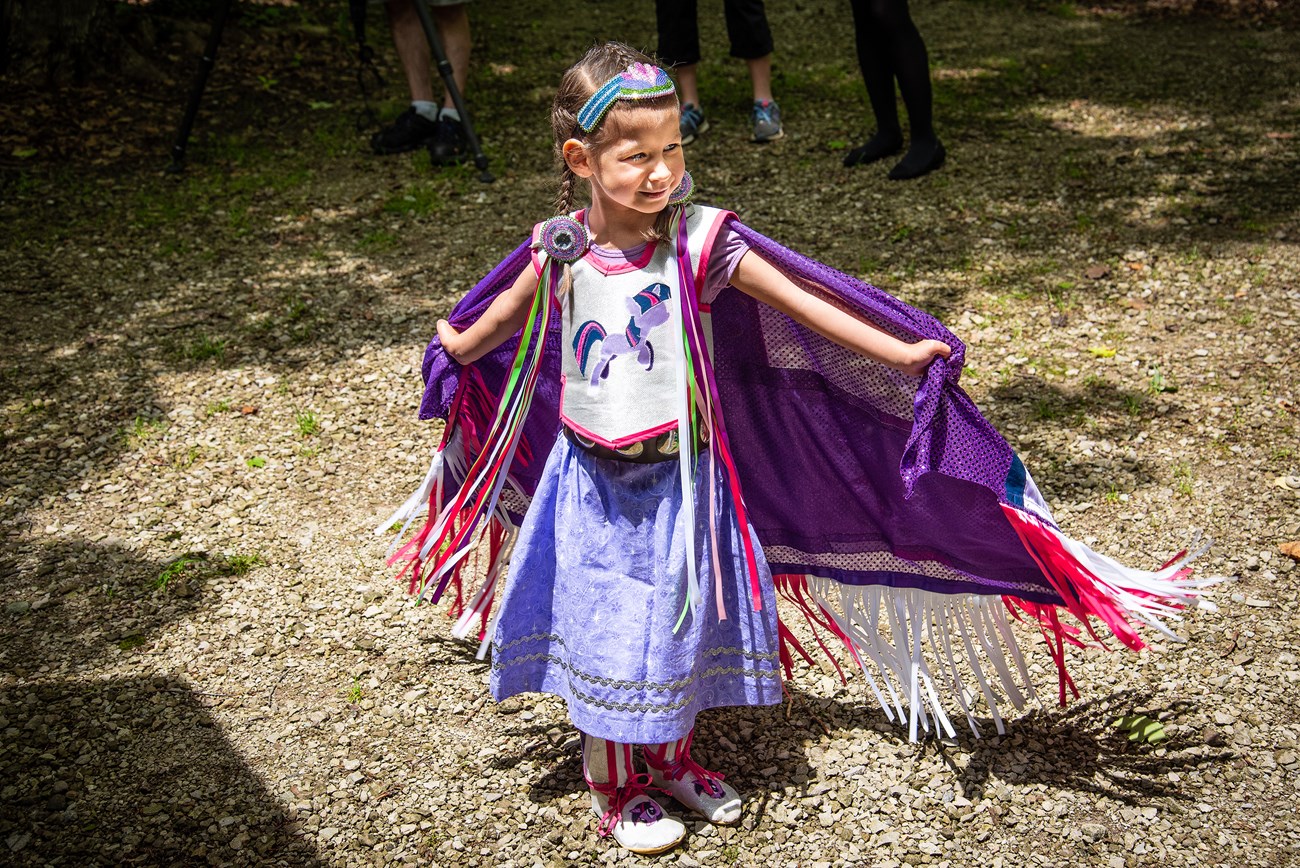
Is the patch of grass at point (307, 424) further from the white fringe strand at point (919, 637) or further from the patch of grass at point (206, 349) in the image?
the white fringe strand at point (919, 637)

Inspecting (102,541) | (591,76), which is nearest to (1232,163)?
(591,76)

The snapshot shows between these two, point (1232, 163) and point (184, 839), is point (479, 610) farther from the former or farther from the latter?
point (1232, 163)

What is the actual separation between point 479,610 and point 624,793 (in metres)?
0.61

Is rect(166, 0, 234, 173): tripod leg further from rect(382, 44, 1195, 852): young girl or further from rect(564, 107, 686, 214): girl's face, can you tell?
rect(564, 107, 686, 214): girl's face

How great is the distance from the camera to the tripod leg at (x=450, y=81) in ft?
18.0

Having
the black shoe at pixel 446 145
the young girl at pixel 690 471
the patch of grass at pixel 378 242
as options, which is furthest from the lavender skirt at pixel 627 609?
the black shoe at pixel 446 145

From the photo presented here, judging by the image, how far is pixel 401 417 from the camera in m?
4.09

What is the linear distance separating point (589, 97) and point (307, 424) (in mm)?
2340

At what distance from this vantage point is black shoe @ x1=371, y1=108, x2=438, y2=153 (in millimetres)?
6180

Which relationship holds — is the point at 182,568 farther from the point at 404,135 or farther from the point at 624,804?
the point at 404,135

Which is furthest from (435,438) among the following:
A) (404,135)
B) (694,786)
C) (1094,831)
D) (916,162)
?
(916,162)

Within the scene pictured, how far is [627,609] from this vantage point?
2.19 metres

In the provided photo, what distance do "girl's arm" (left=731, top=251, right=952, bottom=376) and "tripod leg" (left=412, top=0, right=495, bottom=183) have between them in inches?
151

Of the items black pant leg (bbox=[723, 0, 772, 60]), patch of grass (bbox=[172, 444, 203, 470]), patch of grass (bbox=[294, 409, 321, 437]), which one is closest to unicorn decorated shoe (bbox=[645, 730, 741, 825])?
patch of grass (bbox=[294, 409, 321, 437])
